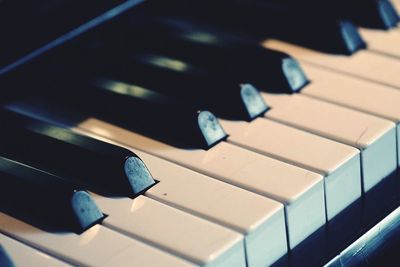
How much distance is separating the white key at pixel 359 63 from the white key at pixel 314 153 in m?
0.20

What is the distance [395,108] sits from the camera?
1.29 metres

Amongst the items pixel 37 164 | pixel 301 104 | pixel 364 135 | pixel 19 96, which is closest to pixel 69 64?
pixel 19 96

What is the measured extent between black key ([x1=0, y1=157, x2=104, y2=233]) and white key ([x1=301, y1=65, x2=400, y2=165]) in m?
0.43

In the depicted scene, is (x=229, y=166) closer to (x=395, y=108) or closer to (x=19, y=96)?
(x=395, y=108)

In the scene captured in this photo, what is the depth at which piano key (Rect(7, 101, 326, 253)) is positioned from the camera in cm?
112

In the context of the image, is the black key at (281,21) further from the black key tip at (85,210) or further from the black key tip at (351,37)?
the black key tip at (85,210)

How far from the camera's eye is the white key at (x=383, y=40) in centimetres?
146

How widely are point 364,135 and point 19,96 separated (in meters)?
0.56

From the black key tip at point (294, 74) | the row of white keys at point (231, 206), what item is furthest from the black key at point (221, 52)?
the row of white keys at point (231, 206)

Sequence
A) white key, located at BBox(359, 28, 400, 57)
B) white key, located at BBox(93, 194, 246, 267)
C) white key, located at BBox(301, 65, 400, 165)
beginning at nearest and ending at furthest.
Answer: white key, located at BBox(93, 194, 246, 267) < white key, located at BBox(301, 65, 400, 165) < white key, located at BBox(359, 28, 400, 57)

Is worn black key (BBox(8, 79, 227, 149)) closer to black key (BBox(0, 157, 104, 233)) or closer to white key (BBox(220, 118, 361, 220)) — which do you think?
white key (BBox(220, 118, 361, 220))

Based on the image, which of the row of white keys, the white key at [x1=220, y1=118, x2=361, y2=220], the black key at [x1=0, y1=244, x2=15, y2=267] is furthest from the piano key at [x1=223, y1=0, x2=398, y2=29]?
the black key at [x1=0, y1=244, x2=15, y2=267]

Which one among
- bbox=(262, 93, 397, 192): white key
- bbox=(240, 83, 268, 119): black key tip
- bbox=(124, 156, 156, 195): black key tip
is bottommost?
bbox=(262, 93, 397, 192): white key

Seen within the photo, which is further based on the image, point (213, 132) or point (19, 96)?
point (19, 96)
